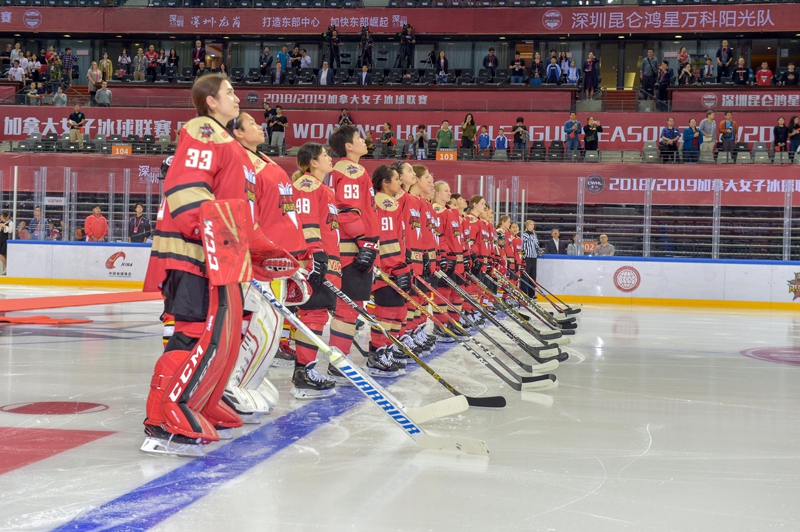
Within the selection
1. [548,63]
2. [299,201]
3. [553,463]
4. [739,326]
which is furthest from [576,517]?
[548,63]

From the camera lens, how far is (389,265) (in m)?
6.23

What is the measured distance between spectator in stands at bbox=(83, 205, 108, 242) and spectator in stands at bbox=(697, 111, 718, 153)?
11.8 m

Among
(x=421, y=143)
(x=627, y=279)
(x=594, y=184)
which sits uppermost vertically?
(x=421, y=143)

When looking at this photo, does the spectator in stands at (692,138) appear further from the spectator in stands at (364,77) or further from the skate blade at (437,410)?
the skate blade at (437,410)

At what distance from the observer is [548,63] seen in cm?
2258

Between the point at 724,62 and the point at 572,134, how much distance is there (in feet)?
19.9

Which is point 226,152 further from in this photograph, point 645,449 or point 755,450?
point 755,450

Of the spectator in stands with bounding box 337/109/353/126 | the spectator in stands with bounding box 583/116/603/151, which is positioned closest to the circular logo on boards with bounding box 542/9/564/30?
the spectator in stands with bounding box 583/116/603/151

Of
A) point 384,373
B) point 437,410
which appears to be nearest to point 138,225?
point 384,373

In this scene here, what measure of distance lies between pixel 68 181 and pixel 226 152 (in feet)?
43.3

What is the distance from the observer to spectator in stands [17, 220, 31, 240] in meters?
15.9

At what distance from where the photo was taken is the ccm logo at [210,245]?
3.25 m

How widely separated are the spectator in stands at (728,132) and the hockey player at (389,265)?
12.9 m

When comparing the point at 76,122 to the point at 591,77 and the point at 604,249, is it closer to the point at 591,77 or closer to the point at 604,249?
the point at 591,77
